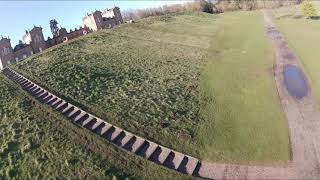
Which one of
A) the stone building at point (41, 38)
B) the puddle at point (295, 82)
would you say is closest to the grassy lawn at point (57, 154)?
the puddle at point (295, 82)

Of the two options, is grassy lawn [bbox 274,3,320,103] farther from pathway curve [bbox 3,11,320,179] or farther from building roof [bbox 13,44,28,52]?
building roof [bbox 13,44,28,52]

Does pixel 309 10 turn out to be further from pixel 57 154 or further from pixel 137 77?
pixel 57 154

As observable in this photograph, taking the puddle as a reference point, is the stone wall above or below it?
above

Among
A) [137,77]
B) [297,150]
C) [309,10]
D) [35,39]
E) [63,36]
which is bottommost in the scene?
[297,150]

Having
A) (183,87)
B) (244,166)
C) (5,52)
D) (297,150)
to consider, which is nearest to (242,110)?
(297,150)

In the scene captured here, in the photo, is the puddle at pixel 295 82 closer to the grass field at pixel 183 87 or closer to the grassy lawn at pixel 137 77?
the grass field at pixel 183 87

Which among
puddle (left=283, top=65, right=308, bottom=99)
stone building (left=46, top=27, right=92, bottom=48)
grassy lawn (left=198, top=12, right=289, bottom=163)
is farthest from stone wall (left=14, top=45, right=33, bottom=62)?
puddle (left=283, top=65, right=308, bottom=99)

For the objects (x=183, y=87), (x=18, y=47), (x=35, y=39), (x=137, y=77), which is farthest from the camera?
(x=35, y=39)

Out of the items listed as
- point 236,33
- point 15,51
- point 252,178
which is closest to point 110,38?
point 15,51
